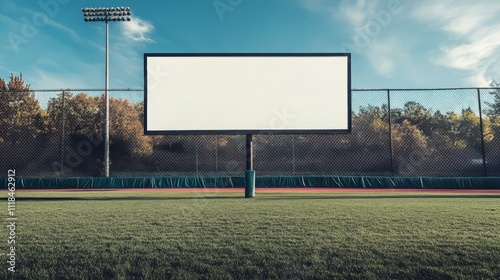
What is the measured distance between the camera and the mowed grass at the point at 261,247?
337 centimetres

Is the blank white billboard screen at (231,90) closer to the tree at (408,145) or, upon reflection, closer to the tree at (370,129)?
the tree at (370,129)

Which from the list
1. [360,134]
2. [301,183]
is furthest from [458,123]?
[301,183]

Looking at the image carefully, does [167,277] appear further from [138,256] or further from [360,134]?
[360,134]

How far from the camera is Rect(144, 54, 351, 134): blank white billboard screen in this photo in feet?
34.6

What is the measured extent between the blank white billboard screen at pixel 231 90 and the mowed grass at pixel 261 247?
5.47m

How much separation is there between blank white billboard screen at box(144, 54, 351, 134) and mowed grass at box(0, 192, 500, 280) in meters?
5.47

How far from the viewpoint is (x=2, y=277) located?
338 cm

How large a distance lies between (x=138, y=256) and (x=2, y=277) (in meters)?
1.25

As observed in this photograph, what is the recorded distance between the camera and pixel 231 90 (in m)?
10.6

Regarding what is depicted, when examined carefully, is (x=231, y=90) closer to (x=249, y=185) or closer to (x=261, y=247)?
(x=249, y=185)

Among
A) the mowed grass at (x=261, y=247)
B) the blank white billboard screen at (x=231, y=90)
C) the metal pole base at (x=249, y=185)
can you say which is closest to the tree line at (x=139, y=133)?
the blank white billboard screen at (x=231, y=90)

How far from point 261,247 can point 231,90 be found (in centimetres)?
730

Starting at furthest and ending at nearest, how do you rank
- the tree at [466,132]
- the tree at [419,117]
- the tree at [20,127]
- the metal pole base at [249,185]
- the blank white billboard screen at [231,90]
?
the tree at [466,132] < the tree at [419,117] < the tree at [20,127] < the blank white billboard screen at [231,90] < the metal pole base at [249,185]

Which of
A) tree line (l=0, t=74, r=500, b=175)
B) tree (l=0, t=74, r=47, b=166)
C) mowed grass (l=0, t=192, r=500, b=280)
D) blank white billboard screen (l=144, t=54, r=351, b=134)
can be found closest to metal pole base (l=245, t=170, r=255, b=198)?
blank white billboard screen (l=144, t=54, r=351, b=134)
